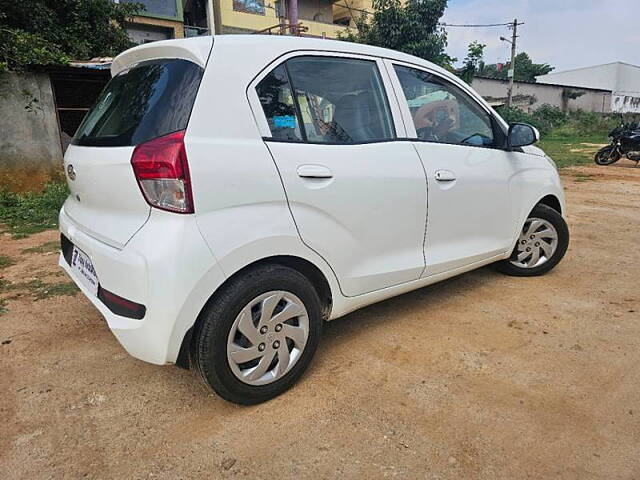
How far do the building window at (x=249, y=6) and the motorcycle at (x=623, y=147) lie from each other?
51.9 ft

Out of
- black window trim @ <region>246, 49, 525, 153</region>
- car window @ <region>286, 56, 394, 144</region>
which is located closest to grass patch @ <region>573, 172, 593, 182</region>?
black window trim @ <region>246, 49, 525, 153</region>

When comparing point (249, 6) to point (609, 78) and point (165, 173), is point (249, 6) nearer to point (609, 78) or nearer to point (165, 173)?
point (165, 173)

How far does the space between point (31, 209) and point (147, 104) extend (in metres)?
5.83

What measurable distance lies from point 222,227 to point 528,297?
2513 mm

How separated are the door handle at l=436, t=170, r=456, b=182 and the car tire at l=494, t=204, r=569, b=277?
44.0 inches

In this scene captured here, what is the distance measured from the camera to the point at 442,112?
289 centimetres

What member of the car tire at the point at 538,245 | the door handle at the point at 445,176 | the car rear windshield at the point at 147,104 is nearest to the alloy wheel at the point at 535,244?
the car tire at the point at 538,245

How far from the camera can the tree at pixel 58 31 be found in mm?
7160

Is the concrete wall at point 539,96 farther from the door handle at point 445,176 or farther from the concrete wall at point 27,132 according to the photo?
the door handle at point 445,176

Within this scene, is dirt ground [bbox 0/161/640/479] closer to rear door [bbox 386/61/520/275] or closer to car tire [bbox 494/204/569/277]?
car tire [bbox 494/204/569/277]

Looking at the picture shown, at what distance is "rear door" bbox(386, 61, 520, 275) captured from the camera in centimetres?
266

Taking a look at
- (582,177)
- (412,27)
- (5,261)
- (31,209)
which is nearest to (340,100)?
(5,261)

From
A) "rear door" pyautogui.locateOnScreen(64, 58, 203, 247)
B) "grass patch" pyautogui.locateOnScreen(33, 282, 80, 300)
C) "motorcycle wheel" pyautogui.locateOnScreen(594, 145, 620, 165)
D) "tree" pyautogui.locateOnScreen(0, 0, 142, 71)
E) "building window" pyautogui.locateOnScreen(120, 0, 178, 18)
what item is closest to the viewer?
"rear door" pyautogui.locateOnScreen(64, 58, 203, 247)

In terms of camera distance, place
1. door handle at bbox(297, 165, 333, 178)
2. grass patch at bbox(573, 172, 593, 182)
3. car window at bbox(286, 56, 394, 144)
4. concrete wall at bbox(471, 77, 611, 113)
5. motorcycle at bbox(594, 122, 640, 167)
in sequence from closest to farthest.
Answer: door handle at bbox(297, 165, 333, 178) < car window at bbox(286, 56, 394, 144) < grass patch at bbox(573, 172, 593, 182) < motorcycle at bbox(594, 122, 640, 167) < concrete wall at bbox(471, 77, 611, 113)
